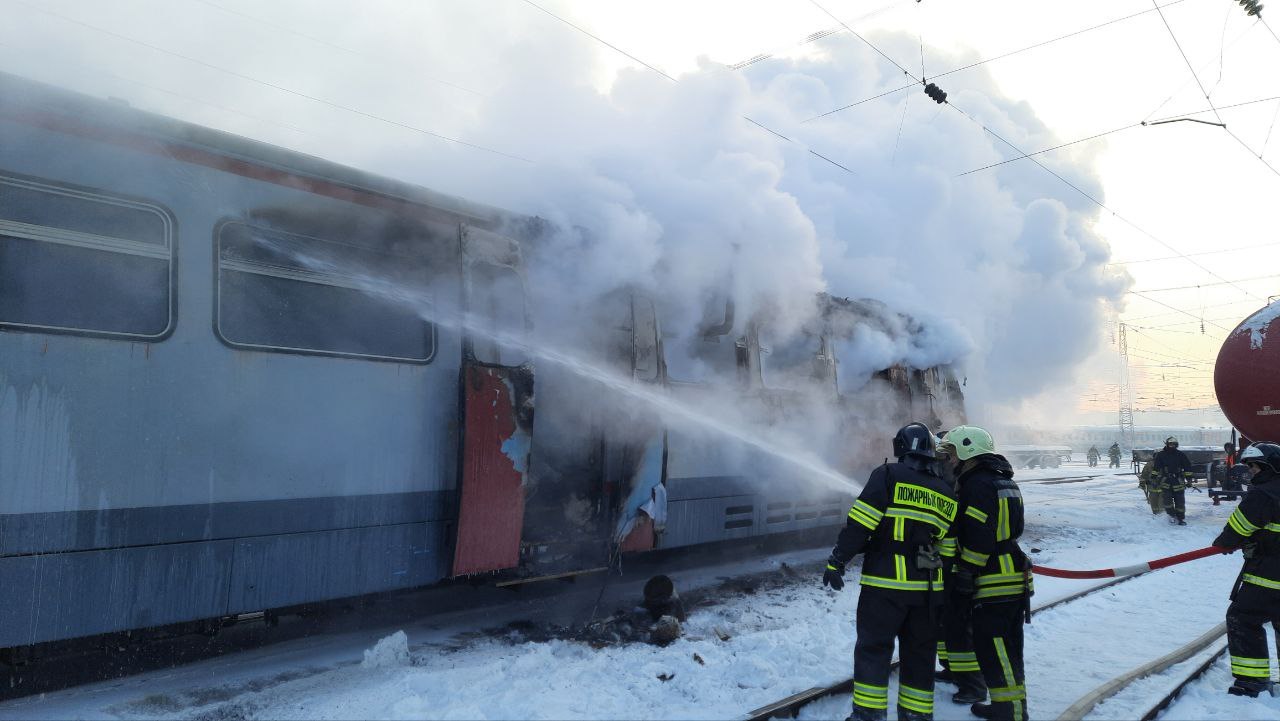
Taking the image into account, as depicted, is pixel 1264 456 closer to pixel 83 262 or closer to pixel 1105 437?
pixel 83 262

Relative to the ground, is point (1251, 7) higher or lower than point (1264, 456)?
higher

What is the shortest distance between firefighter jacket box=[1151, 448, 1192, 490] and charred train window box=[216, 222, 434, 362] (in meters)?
15.8

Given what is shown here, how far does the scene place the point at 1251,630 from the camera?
214 inches

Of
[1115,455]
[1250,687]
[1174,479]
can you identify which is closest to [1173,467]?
[1174,479]

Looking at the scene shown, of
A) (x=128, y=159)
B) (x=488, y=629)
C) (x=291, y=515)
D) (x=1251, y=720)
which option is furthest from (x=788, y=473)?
(x=128, y=159)

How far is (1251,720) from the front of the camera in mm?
4871

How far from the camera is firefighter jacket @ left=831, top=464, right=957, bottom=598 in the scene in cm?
439

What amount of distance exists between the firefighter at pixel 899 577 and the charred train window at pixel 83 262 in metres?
4.29

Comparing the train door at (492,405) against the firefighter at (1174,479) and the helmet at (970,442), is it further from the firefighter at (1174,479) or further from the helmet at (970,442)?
Answer: the firefighter at (1174,479)

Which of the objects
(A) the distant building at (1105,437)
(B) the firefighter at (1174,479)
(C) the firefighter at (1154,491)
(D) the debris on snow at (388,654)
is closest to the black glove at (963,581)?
(D) the debris on snow at (388,654)

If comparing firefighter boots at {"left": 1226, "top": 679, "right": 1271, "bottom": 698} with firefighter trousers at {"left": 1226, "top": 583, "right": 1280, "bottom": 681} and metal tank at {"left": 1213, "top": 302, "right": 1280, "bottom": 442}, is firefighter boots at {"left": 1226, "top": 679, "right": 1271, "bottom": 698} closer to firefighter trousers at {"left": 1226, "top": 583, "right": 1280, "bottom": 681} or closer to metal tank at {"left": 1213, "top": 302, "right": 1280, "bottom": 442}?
firefighter trousers at {"left": 1226, "top": 583, "right": 1280, "bottom": 681}

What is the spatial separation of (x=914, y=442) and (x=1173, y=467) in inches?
561

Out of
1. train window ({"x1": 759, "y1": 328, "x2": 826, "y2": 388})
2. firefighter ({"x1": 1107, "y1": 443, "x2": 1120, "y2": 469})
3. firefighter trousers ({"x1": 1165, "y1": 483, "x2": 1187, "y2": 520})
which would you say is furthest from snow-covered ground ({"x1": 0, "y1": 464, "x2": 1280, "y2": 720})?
firefighter ({"x1": 1107, "y1": 443, "x2": 1120, "y2": 469})

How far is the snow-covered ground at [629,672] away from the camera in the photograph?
15.1 feet
